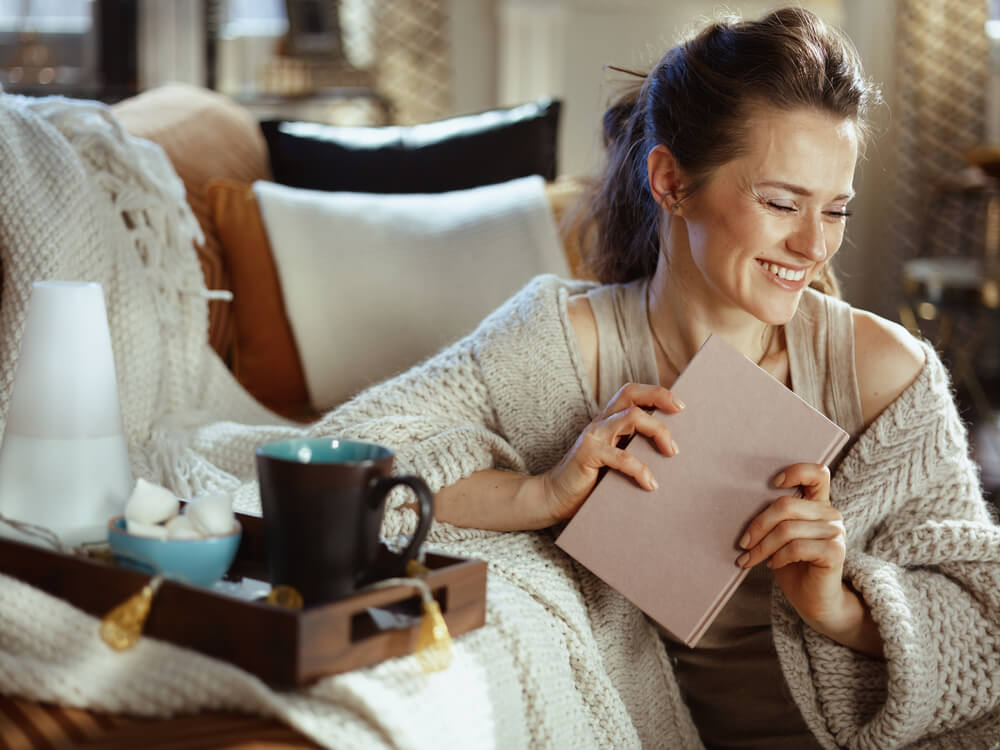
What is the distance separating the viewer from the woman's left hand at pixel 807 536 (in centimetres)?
95

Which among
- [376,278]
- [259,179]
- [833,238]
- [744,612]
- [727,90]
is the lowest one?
[744,612]

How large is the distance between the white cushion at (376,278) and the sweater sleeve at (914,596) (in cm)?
73

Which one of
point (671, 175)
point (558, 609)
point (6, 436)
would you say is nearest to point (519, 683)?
point (558, 609)

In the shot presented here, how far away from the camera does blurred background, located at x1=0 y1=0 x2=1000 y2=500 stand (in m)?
3.96

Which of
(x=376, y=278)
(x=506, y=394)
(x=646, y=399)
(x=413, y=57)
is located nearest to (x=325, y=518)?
(x=646, y=399)

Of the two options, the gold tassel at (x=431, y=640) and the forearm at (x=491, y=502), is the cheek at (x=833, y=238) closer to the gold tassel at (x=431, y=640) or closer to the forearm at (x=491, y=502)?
the forearm at (x=491, y=502)

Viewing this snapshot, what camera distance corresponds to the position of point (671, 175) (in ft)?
4.01

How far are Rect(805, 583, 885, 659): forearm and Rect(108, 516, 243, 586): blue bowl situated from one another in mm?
592

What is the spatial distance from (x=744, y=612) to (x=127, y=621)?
76 cm

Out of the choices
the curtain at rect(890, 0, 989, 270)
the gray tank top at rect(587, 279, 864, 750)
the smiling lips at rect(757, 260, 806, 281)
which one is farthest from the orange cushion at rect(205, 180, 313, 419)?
the curtain at rect(890, 0, 989, 270)

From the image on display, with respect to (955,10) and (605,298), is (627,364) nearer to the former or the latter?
(605,298)

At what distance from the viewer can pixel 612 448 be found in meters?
1.00

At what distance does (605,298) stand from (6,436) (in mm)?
681

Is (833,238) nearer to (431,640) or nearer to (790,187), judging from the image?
(790,187)
